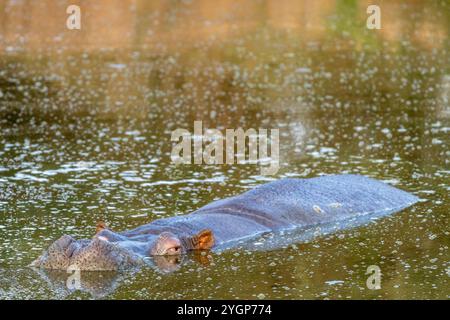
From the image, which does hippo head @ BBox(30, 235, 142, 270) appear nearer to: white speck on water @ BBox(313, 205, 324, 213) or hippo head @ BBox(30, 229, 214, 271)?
hippo head @ BBox(30, 229, 214, 271)

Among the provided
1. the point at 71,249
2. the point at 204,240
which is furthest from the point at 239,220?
the point at 71,249

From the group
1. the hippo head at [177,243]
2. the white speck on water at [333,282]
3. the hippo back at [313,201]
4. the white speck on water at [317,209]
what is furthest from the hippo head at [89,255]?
the white speck on water at [317,209]

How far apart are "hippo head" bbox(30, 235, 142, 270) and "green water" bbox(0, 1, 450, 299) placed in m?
0.10

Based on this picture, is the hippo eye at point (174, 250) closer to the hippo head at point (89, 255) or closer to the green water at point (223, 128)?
the green water at point (223, 128)

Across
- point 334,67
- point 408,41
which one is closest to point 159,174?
point 334,67

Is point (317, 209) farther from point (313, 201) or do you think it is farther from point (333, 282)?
point (333, 282)

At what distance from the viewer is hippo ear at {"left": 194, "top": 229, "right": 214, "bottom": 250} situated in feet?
27.3

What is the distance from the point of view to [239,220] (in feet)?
29.6

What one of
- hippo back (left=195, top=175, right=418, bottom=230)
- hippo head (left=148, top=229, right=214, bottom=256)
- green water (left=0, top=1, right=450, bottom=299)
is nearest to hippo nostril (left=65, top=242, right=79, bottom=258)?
green water (left=0, top=1, right=450, bottom=299)

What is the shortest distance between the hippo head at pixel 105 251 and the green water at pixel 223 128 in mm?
104

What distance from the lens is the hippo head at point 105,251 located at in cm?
763

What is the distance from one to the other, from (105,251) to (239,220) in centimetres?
167

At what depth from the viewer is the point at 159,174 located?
11578mm
